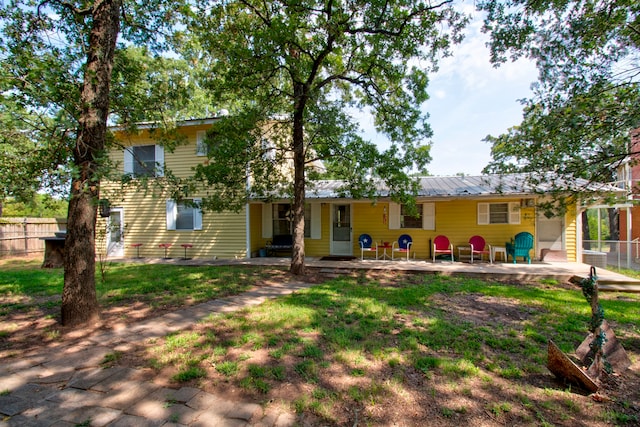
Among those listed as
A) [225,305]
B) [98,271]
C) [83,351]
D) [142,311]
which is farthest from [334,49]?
[98,271]

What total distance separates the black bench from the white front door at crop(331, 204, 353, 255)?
177 centimetres

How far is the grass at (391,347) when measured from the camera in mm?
2584

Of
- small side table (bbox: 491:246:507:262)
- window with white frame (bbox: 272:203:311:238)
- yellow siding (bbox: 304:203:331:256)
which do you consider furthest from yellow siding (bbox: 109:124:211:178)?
small side table (bbox: 491:246:507:262)

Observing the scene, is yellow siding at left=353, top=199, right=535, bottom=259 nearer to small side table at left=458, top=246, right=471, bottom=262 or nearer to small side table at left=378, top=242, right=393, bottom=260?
small side table at left=458, top=246, right=471, bottom=262

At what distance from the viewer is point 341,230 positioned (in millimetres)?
12242

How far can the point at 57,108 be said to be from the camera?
3.69 meters

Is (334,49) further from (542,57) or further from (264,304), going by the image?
(264,304)

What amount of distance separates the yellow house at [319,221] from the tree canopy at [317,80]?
103 inches

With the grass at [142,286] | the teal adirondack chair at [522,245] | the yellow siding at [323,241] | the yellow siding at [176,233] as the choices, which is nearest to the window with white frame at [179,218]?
the yellow siding at [176,233]

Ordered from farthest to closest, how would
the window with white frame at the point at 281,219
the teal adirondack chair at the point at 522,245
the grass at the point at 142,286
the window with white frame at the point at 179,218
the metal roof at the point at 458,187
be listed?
the window with white frame at the point at 281,219 < the window with white frame at the point at 179,218 < the teal adirondack chair at the point at 522,245 < the metal roof at the point at 458,187 < the grass at the point at 142,286

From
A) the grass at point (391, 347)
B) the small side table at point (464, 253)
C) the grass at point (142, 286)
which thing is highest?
the small side table at point (464, 253)

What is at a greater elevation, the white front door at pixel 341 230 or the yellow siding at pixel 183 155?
the yellow siding at pixel 183 155

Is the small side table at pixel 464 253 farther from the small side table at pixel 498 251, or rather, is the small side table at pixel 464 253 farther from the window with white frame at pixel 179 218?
the window with white frame at pixel 179 218

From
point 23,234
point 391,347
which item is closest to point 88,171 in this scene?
point 391,347
